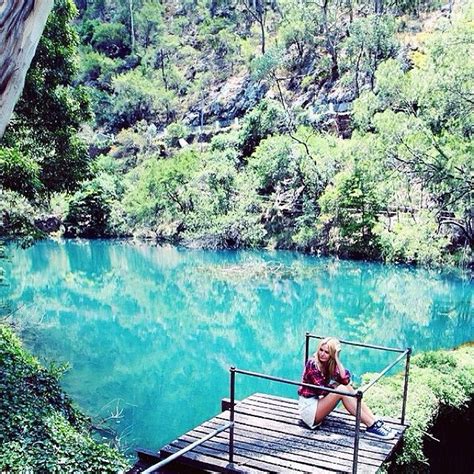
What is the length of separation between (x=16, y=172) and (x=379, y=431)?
24.7ft

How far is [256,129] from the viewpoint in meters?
37.1

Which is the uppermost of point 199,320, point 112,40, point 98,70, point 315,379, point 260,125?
point 112,40

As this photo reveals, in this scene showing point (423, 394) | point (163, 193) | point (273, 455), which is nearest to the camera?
point (273, 455)

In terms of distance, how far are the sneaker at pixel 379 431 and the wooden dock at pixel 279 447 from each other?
0.19 ft

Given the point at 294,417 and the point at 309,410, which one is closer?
the point at 309,410

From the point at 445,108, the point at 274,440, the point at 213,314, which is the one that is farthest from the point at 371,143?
the point at 274,440

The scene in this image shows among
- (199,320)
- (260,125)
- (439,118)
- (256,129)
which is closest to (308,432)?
(439,118)

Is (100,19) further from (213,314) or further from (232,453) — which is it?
(232,453)

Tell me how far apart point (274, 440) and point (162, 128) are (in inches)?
2082

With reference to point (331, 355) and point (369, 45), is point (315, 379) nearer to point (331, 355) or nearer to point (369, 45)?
point (331, 355)

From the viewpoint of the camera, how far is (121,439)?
8250mm

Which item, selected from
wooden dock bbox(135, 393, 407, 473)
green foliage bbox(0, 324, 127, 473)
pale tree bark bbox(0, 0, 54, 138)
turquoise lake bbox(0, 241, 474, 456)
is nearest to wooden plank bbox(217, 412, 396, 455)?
wooden dock bbox(135, 393, 407, 473)

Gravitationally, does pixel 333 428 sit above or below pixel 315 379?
below

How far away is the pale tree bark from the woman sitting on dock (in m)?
3.24
